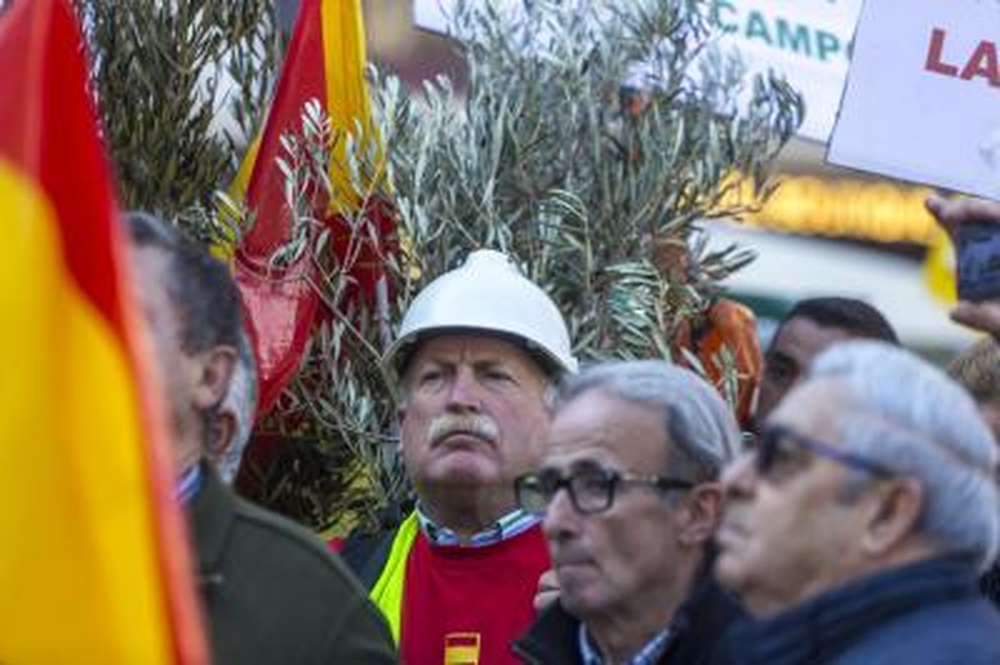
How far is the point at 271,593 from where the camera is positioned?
411 cm

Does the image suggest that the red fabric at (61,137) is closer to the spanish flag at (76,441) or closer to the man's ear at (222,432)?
the spanish flag at (76,441)

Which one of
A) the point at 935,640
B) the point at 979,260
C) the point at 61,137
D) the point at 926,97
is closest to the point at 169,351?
the point at 61,137

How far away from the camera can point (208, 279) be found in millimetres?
4195

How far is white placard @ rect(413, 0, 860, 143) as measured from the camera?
7.09 m

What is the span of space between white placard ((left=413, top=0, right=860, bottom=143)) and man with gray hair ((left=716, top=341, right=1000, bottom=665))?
10.6ft

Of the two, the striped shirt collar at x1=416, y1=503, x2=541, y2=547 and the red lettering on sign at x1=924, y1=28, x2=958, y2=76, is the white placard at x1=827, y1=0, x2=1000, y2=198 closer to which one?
the red lettering on sign at x1=924, y1=28, x2=958, y2=76

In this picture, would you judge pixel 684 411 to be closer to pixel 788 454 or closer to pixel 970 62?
pixel 788 454

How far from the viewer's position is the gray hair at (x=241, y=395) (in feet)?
13.9

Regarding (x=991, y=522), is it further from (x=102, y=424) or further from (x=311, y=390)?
(x=311, y=390)

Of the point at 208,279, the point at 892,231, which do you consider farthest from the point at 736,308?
the point at 892,231

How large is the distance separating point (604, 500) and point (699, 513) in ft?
0.53

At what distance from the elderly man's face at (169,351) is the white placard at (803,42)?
2.94 m

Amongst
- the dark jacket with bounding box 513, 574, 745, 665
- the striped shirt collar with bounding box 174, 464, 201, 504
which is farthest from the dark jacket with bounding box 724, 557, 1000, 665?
the striped shirt collar with bounding box 174, 464, 201, 504

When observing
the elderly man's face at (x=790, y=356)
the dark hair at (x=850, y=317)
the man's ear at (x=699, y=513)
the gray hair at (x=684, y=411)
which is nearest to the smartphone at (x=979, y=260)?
the gray hair at (x=684, y=411)
